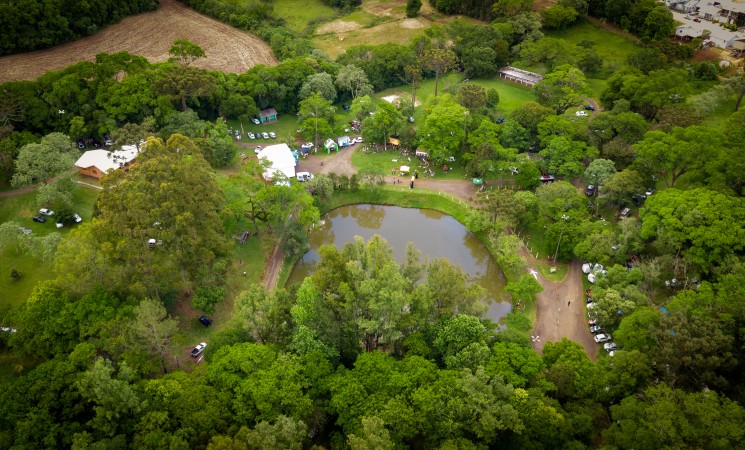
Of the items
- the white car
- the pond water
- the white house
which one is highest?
the white house

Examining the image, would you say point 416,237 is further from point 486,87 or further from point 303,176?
point 486,87

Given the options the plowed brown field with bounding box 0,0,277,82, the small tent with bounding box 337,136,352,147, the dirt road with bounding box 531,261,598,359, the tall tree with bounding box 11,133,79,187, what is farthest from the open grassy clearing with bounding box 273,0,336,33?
the dirt road with bounding box 531,261,598,359

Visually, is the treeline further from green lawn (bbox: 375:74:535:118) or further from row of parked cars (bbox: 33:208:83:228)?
green lawn (bbox: 375:74:535:118)

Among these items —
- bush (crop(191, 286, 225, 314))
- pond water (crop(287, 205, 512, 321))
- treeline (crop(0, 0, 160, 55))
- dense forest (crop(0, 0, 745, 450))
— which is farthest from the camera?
treeline (crop(0, 0, 160, 55))

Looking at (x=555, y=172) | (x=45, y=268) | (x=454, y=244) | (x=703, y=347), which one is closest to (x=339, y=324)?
(x=454, y=244)

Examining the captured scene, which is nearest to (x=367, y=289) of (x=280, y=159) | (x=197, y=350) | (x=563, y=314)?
(x=197, y=350)

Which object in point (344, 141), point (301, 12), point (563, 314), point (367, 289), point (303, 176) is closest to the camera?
point (367, 289)
